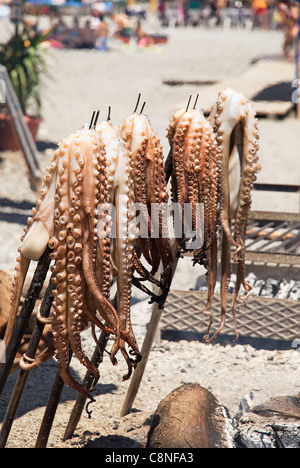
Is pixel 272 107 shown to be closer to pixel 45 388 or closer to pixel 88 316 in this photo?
pixel 45 388

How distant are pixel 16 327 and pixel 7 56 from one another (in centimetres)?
876

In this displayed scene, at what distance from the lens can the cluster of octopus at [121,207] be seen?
2.39m

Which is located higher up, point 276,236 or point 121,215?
point 121,215

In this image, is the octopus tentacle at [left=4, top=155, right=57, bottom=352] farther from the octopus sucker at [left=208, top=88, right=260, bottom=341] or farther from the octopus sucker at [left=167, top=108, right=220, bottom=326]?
the octopus sucker at [left=208, top=88, right=260, bottom=341]

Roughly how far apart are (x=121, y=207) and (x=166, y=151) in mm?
7388

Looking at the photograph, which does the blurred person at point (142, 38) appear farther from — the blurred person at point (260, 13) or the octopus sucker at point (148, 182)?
the octopus sucker at point (148, 182)

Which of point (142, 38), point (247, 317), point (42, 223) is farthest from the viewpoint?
point (142, 38)

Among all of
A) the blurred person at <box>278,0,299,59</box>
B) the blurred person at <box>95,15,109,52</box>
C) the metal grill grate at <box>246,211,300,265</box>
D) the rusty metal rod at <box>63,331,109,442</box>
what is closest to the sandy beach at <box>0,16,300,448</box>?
the rusty metal rod at <box>63,331,109,442</box>

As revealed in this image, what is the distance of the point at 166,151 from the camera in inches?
388

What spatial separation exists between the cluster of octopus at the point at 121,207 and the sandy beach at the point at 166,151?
3.45 feet

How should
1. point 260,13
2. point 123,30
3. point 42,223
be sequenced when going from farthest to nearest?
point 260,13, point 123,30, point 42,223

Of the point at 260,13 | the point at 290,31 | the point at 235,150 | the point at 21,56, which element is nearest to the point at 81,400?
the point at 235,150

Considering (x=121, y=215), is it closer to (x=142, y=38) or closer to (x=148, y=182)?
(x=148, y=182)

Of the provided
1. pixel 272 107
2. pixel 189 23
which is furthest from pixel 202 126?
pixel 189 23
